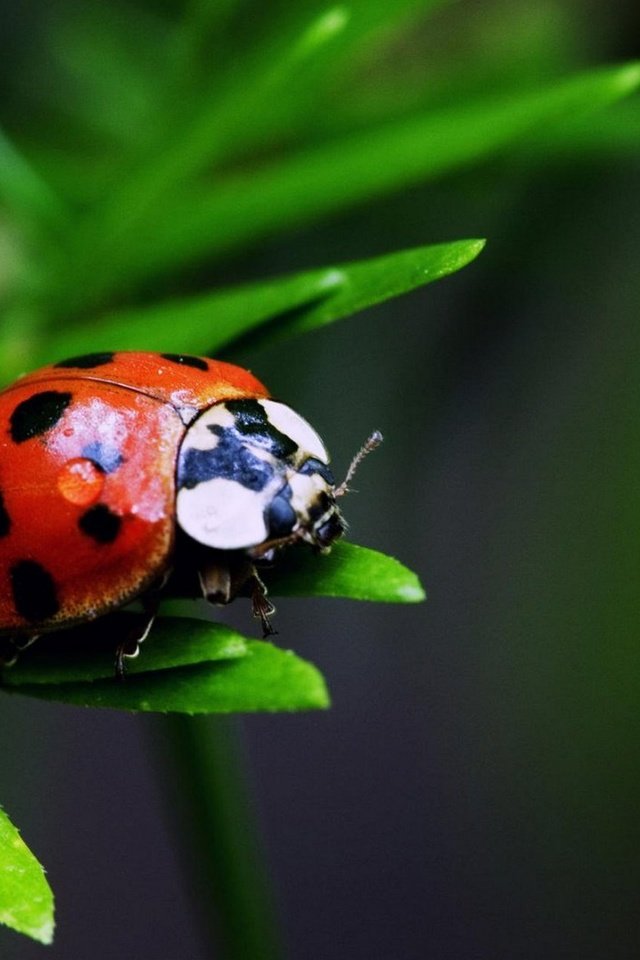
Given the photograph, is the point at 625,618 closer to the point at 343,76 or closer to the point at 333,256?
the point at 333,256

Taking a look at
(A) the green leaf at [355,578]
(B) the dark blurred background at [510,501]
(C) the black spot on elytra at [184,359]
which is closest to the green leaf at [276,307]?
(C) the black spot on elytra at [184,359]

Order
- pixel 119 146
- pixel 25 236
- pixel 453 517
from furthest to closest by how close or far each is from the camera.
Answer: pixel 453 517
pixel 119 146
pixel 25 236

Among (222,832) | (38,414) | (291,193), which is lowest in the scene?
(222,832)

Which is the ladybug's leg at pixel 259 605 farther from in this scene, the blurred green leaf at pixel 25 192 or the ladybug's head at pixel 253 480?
the blurred green leaf at pixel 25 192

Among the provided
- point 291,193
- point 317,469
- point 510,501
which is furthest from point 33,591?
point 510,501

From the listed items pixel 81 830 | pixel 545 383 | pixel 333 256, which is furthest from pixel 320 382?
pixel 81 830

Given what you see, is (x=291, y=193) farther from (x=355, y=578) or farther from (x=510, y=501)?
(x=510, y=501)

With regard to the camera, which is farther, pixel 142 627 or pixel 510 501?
pixel 510 501
